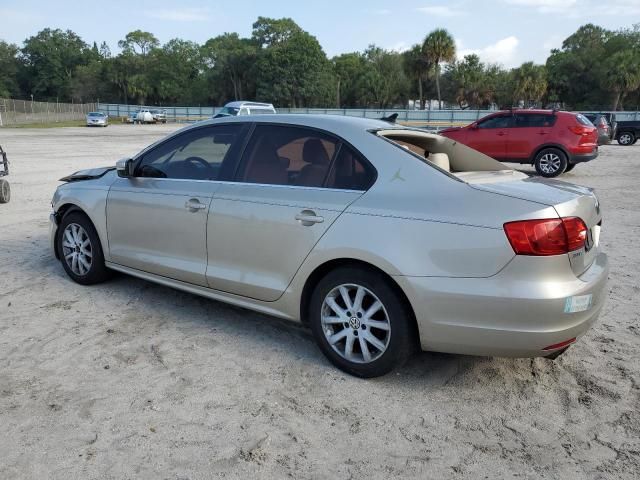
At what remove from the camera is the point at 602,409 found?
10.4ft

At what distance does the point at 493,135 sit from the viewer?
576 inches

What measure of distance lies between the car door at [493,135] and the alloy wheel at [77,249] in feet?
38.4

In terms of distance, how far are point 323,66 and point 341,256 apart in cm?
Result: 8479

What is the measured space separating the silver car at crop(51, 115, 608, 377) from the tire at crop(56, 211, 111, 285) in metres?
0.41

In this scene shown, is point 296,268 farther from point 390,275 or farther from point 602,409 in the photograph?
point 602,409

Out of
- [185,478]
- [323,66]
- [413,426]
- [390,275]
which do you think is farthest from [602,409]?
[323,66]

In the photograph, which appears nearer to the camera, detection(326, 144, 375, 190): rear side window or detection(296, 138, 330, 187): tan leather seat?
detection(326, 144, 375, 190): rear side window

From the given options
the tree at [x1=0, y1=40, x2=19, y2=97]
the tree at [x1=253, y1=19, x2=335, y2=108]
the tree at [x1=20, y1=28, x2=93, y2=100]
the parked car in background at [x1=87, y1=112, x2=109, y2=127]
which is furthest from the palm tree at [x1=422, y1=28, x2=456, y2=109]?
the tree at [x1=0, y1=40, x2=19, y2=97]

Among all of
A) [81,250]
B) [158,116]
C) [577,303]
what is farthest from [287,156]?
[158,116]

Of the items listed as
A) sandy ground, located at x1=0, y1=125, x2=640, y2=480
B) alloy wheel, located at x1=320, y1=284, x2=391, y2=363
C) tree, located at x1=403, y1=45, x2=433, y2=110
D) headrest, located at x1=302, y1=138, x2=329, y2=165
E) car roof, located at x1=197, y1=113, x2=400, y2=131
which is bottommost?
sandy ground, located at x1=0, y1=125, x2=640, y2=480

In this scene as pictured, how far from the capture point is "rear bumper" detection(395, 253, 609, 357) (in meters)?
2.91

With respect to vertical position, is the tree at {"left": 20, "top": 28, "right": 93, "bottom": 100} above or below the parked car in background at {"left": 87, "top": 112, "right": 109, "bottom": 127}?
above

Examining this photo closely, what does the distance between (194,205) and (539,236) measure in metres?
2.43

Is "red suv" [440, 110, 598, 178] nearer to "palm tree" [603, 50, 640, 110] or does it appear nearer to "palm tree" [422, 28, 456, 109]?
"palm tree" [422, 28, 456, 109]
